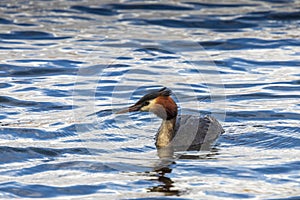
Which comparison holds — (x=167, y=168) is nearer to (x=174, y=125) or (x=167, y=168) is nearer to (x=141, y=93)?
(x=174, y=125)

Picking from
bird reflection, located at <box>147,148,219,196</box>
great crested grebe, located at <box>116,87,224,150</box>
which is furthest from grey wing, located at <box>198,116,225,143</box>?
bird reflection, located at <box>147,148,219,196</box>

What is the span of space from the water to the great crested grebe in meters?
0.24

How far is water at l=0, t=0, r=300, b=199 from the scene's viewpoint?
28.9ft

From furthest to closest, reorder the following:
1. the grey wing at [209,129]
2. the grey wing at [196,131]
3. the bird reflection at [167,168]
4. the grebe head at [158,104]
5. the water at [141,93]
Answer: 1. the grey wing at [209,129]
2. the grey wing at [196,131]
3. the grebe head at [158,104]
4. the water at [141,93]
5. the bird reflection at [167,168]

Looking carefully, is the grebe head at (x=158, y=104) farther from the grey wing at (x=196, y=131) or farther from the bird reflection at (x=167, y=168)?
the bird reflection at (x=167, y=168)

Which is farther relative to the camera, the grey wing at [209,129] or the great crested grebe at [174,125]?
the grey wing at [209,129]

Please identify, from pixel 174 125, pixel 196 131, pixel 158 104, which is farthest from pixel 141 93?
pixel 158 104

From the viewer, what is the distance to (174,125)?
10664 millimetres

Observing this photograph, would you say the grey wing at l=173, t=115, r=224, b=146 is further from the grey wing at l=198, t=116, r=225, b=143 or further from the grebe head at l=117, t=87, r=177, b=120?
the grebe head at l=117, t=87, r=177, b=120

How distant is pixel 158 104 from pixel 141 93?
10.8 ft

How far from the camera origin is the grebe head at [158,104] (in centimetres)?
1008

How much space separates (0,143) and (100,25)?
8.41 metres

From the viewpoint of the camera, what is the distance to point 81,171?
9.10m

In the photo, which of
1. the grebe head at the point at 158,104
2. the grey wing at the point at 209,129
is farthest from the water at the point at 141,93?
the grebe head at the point at 158,104
